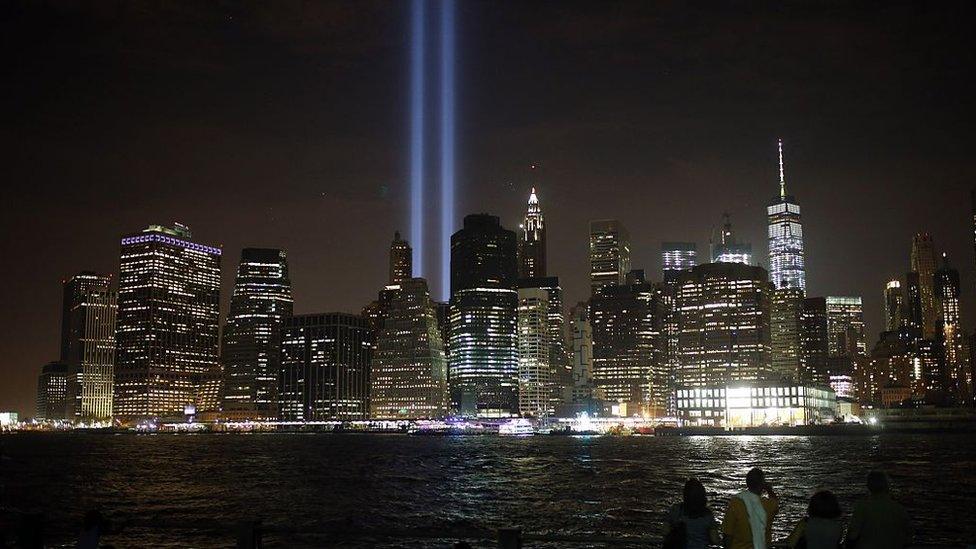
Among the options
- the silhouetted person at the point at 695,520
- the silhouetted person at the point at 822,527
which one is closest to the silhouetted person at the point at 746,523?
the silhouetted person at the point at 695,520

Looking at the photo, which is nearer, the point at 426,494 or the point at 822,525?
the point at 822,525

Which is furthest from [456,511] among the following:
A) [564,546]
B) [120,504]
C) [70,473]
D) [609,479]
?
[70,473]

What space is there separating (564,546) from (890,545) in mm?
22497

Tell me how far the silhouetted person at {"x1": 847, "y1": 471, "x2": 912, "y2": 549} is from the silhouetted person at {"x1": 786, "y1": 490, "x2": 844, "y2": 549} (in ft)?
0.73

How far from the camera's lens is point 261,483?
7231 centimetres

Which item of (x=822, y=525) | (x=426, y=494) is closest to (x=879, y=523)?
(x=822, y=525)

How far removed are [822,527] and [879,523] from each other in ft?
2.46

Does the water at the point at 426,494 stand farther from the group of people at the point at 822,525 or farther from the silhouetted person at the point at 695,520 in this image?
the group of people at the point at 822,525

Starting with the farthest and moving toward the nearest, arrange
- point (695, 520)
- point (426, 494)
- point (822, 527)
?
point (426, 494)
point (695, 520)
point (822, 527)

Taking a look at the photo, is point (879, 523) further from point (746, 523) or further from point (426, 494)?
point (426, 494)

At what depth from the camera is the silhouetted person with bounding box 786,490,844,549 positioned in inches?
470

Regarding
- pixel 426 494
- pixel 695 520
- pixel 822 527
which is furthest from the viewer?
pixel 426 494

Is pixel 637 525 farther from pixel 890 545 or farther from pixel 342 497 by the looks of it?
pixel 890 545

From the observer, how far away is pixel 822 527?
11977 mm
